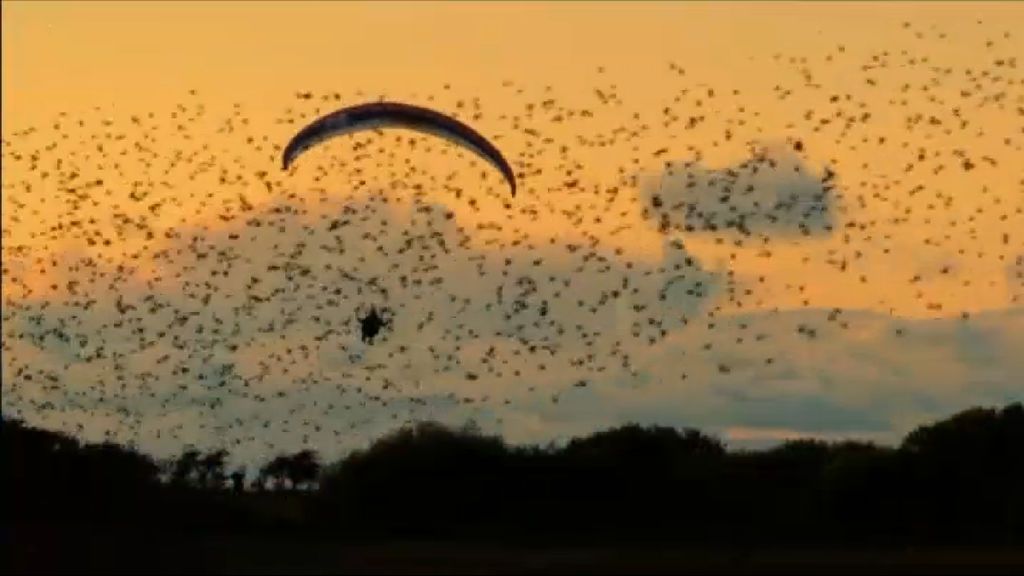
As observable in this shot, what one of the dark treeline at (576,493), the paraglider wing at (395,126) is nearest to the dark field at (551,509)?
the dark treeline at (576,493)

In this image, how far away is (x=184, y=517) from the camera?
214 ft

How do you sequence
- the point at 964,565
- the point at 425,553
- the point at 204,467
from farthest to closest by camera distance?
the point at 204,467 < the point at 425,553 < the point at 964,565

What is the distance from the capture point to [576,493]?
7700 centimetres

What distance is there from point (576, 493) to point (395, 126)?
2926 centimetres

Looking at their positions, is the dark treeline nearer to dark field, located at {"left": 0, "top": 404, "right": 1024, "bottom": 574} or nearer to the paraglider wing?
dark field, located at {"left": 0, "top": 404, "right": 1024, "bottom": 574}

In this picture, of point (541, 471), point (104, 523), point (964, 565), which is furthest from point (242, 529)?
point (964, 565)

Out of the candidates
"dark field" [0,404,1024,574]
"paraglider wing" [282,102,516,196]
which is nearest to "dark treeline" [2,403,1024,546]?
"dark field" [0,404,1024,574]

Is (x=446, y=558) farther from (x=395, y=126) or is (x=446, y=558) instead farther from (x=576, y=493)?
(x=576, y=493)

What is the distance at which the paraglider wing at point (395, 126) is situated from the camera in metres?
49.7

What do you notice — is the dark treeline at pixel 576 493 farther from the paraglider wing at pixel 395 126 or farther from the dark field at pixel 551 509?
the paraglider wing at pixel 395 126

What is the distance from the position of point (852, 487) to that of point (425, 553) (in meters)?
26.8

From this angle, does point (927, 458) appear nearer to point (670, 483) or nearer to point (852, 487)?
point (852, 487)

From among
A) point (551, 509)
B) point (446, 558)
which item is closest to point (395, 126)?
point (446, 558)

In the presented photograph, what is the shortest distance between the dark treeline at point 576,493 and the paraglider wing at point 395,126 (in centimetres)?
1483
